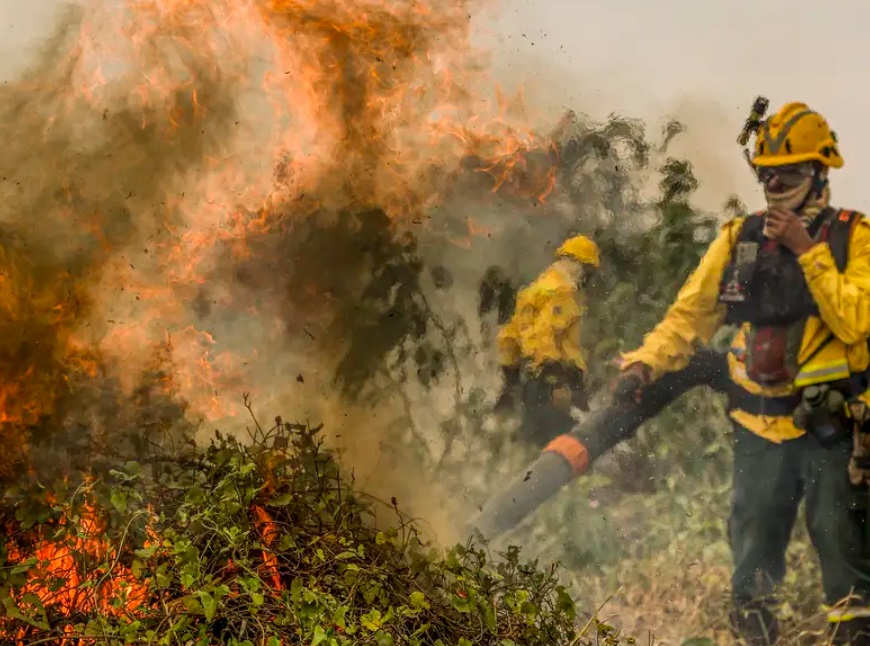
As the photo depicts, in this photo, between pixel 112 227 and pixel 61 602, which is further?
pixel 112 227

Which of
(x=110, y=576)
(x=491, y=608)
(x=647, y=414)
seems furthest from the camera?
(x=647, y=414)

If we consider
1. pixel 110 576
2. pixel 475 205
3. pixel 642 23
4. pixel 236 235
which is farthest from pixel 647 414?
pixel 110 576

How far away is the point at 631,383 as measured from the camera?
3.61 meters

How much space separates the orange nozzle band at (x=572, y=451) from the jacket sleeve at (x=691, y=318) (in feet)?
1.18

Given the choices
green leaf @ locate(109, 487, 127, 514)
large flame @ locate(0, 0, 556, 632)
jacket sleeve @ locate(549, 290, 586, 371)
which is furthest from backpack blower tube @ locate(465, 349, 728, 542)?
green leaf @ locate(109, 487, 127, 514)

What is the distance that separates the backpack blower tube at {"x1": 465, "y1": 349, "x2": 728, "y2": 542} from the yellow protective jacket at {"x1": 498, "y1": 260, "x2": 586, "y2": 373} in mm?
240

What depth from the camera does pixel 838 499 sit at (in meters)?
3.37

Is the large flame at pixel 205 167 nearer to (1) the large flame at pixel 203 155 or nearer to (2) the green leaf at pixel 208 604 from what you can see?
(1) the large flame at pixel 203 155

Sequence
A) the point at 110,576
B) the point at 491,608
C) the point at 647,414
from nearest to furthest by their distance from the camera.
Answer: the point at 110,576 → the point at 491,608 → the point at 647,414

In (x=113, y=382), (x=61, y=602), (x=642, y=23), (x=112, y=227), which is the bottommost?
(x=61, y=602)

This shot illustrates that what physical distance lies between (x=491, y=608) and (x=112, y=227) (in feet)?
6.79

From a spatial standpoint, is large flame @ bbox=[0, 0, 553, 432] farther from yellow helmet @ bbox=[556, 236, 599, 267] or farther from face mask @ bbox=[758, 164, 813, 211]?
face mask @ bbox=[758, 164, 813, 211]

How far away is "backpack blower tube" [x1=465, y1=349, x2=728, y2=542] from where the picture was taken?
3555 millimetres

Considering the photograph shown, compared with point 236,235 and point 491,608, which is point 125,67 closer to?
point 236,235
